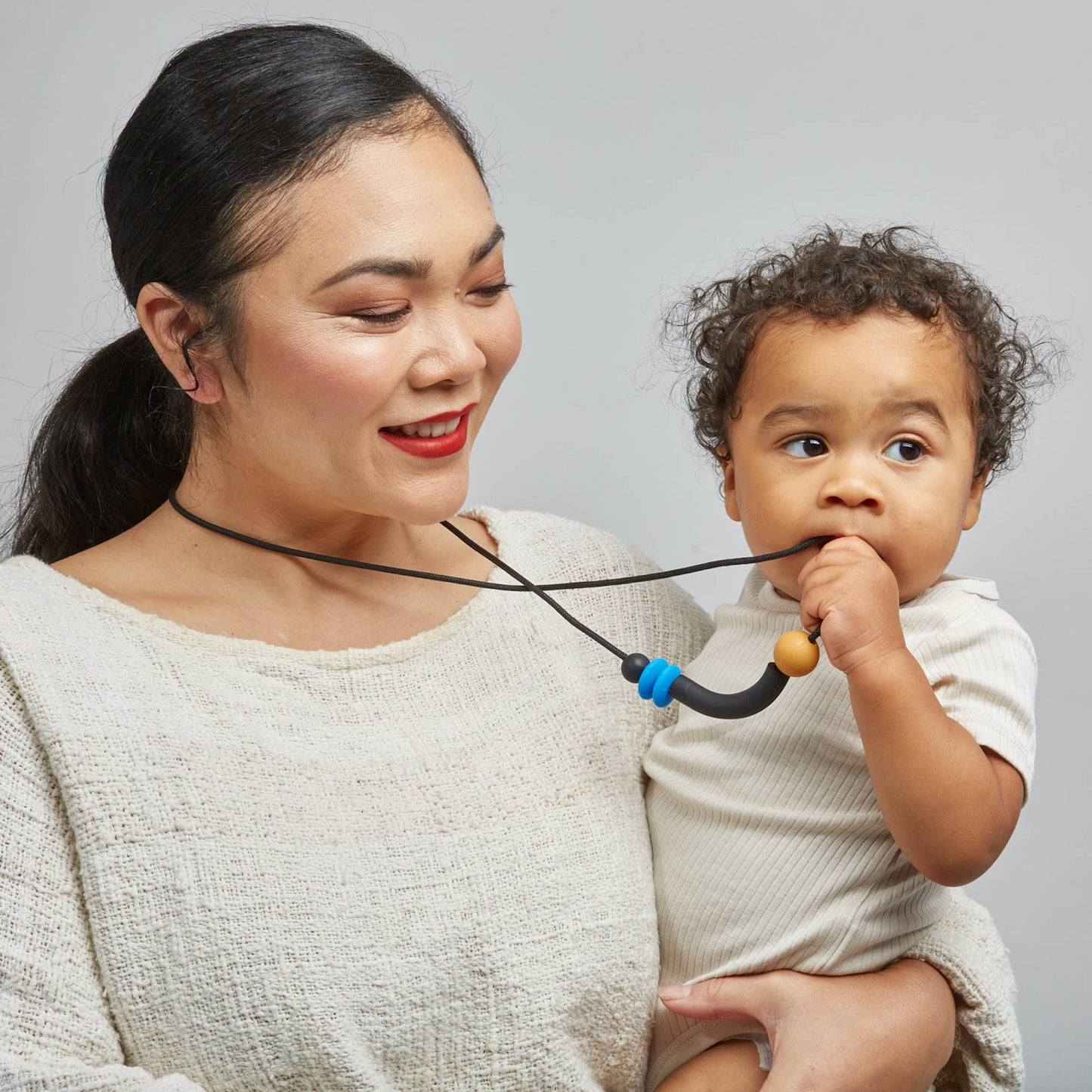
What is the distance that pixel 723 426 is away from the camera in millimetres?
1688

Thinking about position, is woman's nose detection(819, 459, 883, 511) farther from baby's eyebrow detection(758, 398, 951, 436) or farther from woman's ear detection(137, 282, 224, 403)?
woman's ear detection(137, 282, 224, 403)

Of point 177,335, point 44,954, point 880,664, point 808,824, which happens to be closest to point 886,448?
point 880,664

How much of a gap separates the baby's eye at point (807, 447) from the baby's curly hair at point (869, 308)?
108 millimetres

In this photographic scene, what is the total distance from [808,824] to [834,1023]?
0.65 feet

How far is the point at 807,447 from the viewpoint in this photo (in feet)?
5.03

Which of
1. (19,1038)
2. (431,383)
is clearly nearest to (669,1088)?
(19,1038)

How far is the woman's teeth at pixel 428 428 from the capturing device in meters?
1.55

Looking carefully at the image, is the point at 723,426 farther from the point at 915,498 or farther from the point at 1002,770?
the point at 1002,770

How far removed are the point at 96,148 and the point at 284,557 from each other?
1040mm

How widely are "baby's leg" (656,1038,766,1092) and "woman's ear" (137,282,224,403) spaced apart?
0.88 metres

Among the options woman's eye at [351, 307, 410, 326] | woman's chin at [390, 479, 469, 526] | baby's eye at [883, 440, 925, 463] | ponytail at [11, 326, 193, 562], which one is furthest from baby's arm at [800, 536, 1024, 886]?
ponytail at [11, 326, 193, 562]

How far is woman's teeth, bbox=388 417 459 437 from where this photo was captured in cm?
155

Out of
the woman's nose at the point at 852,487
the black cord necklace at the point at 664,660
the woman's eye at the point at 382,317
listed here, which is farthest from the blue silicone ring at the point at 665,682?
the woman's eye at the point at 382,317

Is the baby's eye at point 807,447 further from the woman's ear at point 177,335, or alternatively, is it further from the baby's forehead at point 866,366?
the woman's ear at point 177,335
